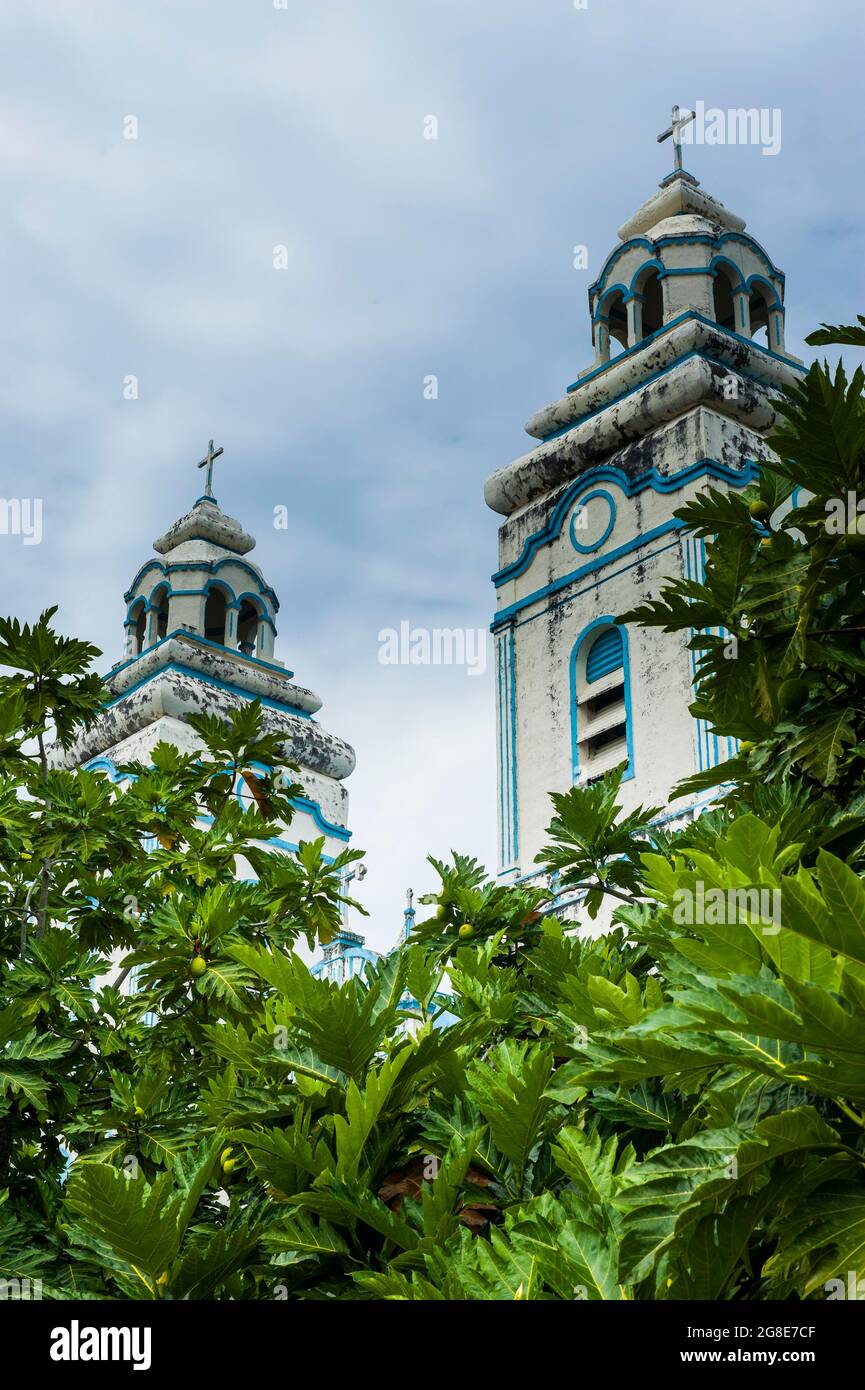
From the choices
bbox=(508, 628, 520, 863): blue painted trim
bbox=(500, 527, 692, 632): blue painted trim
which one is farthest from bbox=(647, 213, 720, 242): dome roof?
bbox=(508, 628, 520, 863): blue painted trim

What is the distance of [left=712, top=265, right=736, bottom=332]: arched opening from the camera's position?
71.6 ft

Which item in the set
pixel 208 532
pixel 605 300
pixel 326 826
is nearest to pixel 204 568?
pixel 208 532

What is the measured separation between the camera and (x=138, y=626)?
92.3 feet

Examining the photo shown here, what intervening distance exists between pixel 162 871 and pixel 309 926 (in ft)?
2.23

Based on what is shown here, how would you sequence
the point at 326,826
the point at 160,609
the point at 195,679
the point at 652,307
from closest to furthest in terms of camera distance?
the point at 652,307
the point at 195,679
the point at 326,826
the point at 160,609

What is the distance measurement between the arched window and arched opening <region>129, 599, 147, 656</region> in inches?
429

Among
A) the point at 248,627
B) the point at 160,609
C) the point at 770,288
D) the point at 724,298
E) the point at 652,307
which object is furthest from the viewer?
the point at 248,627

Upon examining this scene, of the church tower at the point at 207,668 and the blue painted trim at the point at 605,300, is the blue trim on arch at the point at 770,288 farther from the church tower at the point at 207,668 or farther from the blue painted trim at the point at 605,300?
the church tower at the point at 207,668

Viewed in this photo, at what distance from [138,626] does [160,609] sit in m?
0.78

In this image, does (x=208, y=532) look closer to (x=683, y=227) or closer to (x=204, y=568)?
(x=204, y=568)

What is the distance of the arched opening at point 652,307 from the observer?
22359 mm

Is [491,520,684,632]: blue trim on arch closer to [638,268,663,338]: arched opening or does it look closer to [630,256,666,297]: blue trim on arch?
[630,256,666,297]: blue trim on arch

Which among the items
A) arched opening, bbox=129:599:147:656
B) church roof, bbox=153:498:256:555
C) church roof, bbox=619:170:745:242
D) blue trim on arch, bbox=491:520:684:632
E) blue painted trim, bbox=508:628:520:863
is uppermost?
church roof, bbox=619:170:745:242
